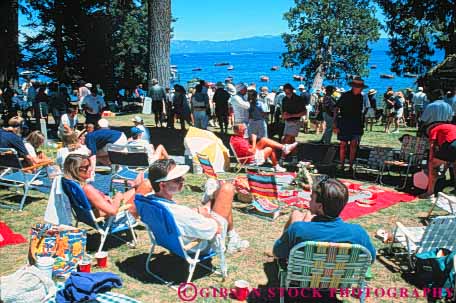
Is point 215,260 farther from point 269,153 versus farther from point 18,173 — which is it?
point 269,153

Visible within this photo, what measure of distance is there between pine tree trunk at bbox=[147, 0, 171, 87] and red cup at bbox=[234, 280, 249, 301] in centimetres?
1268

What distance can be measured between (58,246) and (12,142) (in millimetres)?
3155

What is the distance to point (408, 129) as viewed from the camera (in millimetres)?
18297

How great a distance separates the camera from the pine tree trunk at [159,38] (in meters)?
15.7

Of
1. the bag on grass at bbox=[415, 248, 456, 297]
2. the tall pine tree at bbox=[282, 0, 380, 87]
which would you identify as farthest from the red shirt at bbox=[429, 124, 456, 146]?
the tall pine tree at bbox=[282, 0, 380, 87]

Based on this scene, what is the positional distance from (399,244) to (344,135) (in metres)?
4.04

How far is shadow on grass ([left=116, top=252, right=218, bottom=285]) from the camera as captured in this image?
4727 mm

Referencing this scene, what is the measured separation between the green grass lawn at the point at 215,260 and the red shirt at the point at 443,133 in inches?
43.7

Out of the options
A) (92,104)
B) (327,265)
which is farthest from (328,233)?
(92,104)

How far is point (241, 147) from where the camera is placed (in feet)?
29.1

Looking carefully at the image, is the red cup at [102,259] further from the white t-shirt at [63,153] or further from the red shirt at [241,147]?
the red shirt at [241,147]

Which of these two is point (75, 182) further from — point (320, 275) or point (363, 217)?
point (363, 217)

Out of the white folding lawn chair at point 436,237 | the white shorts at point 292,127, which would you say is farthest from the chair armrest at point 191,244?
the white shorts at point 292,127

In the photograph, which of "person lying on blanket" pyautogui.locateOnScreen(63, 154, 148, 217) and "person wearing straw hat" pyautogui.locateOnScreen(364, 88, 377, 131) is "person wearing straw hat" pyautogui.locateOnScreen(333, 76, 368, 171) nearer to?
"person lying on blanket" pyautogui.locateOnScreen(63, 154, 148, 217)
